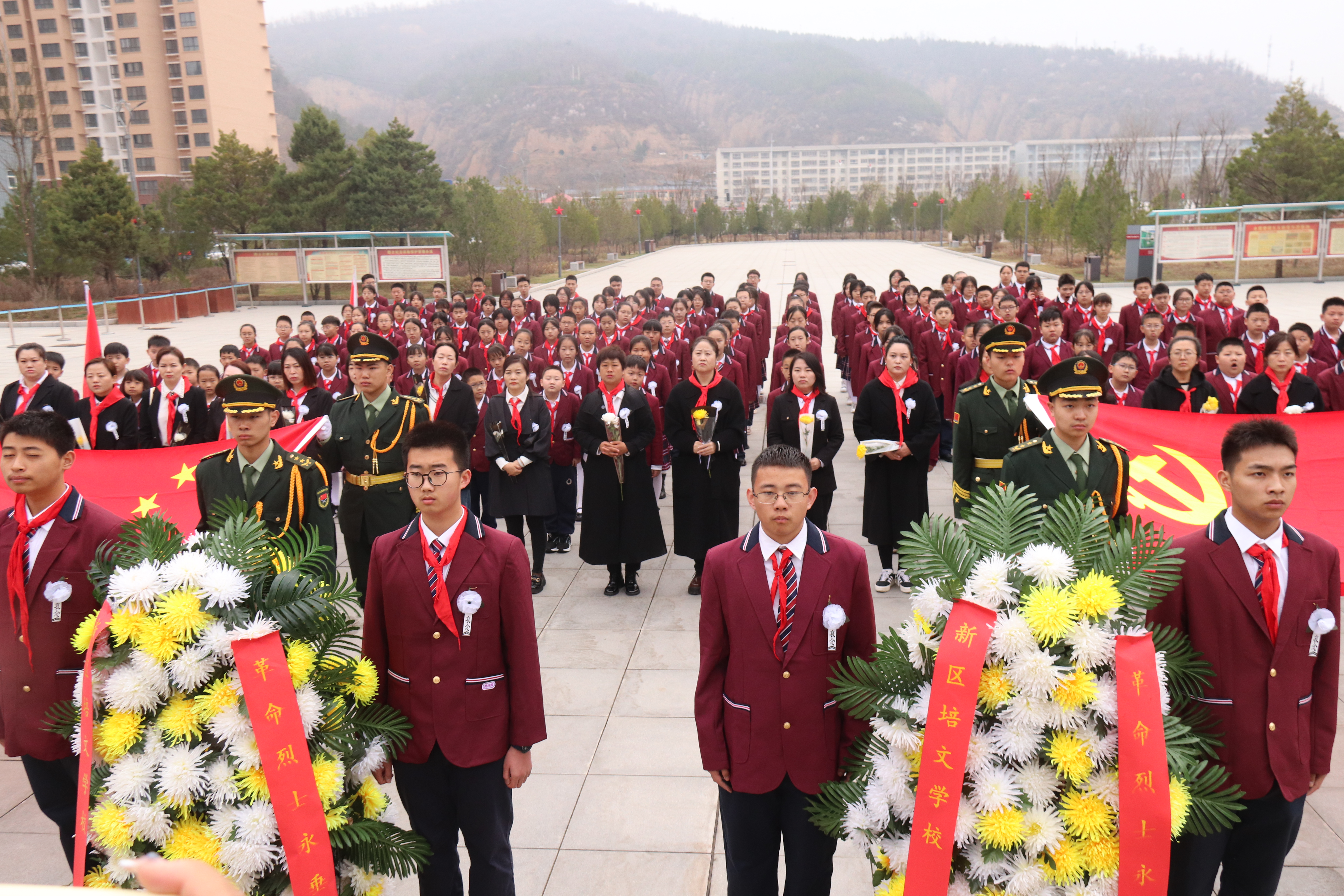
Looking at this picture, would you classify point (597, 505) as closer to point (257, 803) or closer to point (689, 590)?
point (689, 590)

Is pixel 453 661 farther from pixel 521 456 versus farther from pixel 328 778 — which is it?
pixel 521 456

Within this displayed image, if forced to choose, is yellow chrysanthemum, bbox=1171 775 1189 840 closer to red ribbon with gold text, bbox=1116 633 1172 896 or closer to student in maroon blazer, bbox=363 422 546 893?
red ribbon with gold text, bbox=1116 633 1172 896

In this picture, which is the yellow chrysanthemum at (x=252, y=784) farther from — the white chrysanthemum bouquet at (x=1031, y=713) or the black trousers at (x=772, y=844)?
the white chrysanthemum bouquet at (x=1031, y=713)

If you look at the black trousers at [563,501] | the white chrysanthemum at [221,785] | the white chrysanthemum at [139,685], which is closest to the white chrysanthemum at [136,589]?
the white chrysanthemum at [139,685]

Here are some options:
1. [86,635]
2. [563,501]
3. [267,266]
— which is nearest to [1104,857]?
[86,635]

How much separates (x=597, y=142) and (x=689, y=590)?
19587cm

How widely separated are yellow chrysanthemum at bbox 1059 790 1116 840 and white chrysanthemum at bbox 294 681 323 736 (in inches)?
85.1

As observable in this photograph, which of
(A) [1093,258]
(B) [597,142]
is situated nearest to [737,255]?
(A) [1093,258]

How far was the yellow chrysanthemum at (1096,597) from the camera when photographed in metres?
2.57

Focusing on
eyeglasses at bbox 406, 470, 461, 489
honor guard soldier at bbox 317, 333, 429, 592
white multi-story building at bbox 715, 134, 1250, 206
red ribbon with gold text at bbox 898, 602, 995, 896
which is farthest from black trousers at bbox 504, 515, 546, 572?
white multi-story building at bbox 715, 134, 1250, 206

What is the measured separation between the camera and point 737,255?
2384 inches

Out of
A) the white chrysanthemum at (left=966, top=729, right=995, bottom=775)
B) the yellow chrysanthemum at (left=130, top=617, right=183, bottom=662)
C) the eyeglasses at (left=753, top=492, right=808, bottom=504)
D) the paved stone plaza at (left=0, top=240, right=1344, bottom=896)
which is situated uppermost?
the eyeglasses at (left=753, top=492, right=808, bottom=504)

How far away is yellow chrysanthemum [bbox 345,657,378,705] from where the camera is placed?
3.05 meters

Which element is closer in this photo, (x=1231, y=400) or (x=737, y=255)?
(x=1231, y=400)
